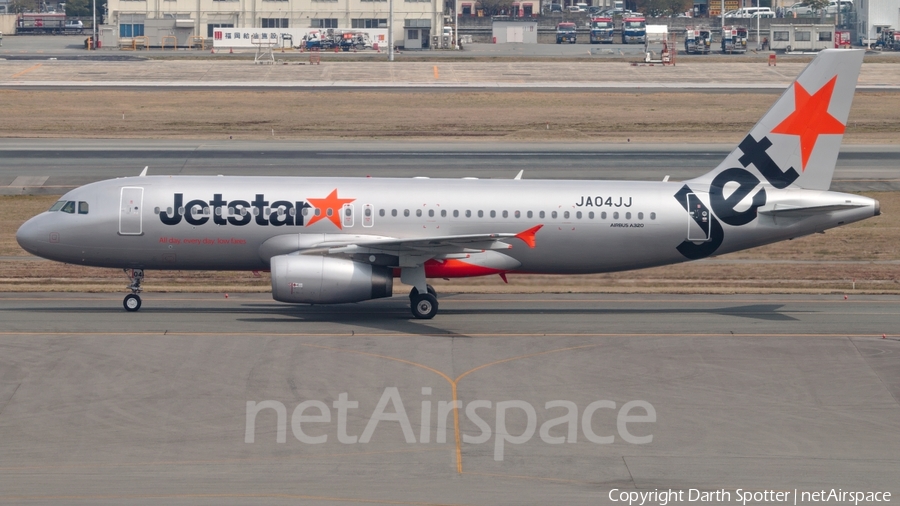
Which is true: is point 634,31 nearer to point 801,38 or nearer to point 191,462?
point 801,38

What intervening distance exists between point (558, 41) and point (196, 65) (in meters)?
70.2

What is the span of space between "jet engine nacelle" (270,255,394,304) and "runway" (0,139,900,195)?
25.3 meters

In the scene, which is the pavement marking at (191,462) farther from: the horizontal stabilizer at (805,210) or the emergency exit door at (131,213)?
the horizontal stabilizer at (805,210)

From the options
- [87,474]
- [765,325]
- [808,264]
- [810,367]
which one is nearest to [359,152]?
[808,264]

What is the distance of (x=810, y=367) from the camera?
87.8 feet

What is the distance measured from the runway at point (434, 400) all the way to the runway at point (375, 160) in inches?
928

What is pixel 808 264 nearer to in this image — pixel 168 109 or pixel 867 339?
pixel 867 339

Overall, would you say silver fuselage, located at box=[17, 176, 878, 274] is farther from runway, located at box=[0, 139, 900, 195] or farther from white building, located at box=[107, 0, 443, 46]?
white building, located at box=[107, 0, 443, 46]

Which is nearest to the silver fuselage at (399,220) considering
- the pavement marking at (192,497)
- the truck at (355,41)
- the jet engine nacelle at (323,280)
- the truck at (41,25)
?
the jet engine nacelle at (323,280)

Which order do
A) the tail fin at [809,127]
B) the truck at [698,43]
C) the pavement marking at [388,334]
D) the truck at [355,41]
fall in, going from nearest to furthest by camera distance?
the pavement marking at [388,334] < the tail fin at [809,127] < the truck at [698,43] < the truck at [355,41]

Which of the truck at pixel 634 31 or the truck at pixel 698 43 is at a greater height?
the truck at pixel 634 31
